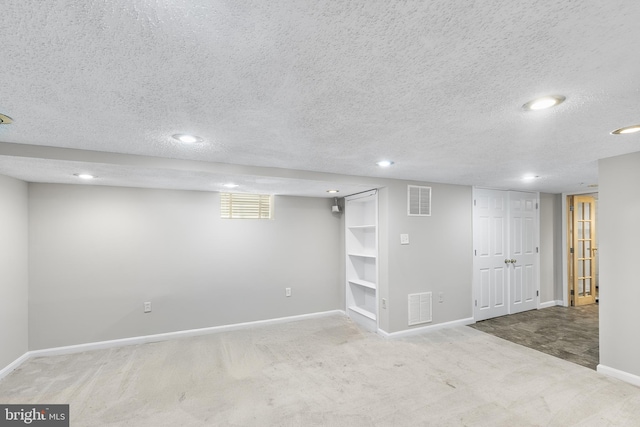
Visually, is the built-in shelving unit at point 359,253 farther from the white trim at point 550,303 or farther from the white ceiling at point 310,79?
the white trim at point 550,303

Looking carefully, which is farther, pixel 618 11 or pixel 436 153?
pixel 436 153

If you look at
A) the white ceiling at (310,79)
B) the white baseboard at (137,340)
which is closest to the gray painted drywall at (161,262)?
the white baseboard at (137,340)

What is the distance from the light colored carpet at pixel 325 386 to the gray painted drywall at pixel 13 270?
295 mm

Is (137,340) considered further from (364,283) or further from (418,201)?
(418,201)

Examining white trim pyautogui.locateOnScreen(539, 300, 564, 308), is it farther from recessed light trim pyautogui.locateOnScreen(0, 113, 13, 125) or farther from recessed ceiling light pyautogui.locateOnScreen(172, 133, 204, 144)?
recessed light trim pyautogui.locateOnScreen(0, 113, 13, 125)

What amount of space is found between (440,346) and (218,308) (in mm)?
3088

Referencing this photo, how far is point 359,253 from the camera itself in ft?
16.2

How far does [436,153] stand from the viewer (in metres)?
2.79

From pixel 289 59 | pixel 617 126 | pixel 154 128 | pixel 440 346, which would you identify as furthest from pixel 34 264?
pixel 617 126

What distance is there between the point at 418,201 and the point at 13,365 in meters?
5.17

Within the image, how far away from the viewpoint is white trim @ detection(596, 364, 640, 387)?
279 centimetres

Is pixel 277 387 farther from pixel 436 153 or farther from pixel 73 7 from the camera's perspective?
pixel 73 7

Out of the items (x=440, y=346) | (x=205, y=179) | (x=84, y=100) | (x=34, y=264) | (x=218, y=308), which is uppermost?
(x=84, y=100)

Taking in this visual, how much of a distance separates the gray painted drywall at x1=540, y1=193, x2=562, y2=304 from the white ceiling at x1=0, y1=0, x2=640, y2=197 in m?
3.28
